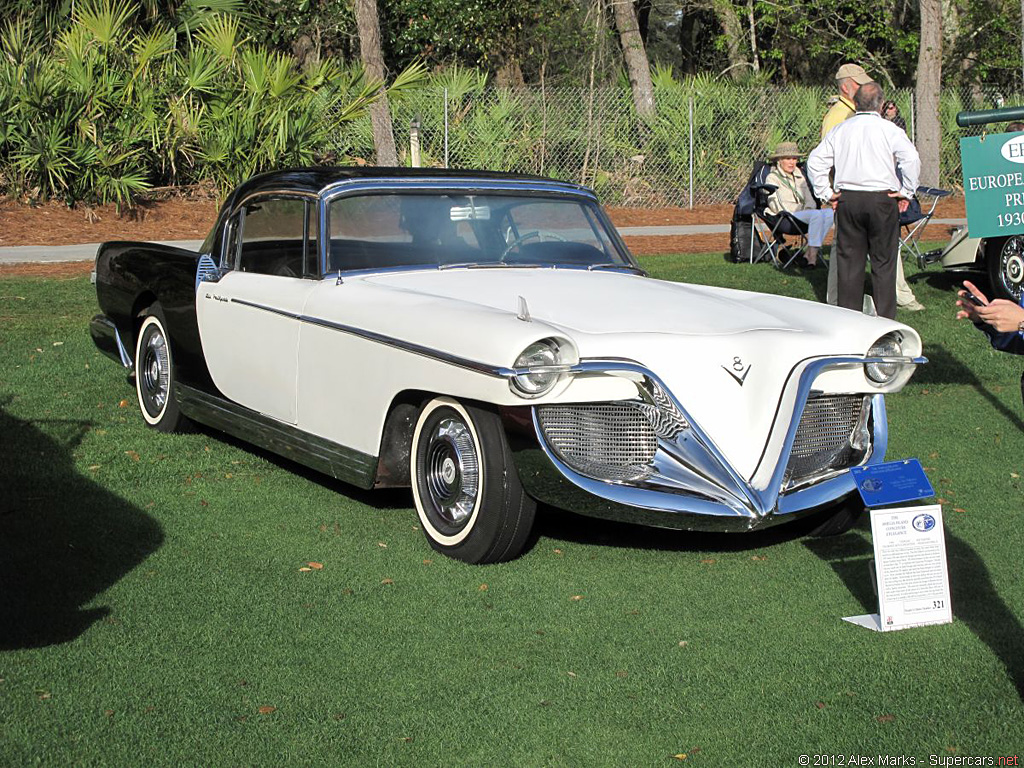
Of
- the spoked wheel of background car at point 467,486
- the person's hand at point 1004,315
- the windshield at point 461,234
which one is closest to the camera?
the person's hand at point 1004,315

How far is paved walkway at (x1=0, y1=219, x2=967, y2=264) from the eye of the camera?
49.3 ft

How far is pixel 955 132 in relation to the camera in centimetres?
2553

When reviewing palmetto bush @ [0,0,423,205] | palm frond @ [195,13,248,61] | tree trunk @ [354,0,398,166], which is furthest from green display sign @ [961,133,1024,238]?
palm frond @ [195,13,248,61]

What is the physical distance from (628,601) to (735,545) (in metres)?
Result: 0.89

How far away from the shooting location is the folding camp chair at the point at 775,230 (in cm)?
1347

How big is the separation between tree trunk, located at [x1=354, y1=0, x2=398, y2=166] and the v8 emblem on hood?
1510cm

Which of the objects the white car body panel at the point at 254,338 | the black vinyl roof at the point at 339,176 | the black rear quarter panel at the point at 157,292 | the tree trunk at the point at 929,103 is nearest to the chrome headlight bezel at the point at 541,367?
the white car body panel at the point at 254,338

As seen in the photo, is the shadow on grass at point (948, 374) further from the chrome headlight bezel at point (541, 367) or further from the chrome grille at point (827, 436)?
the chrome headlight bezel at point (541, 367)

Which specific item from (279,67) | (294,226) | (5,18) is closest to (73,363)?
(294,226)

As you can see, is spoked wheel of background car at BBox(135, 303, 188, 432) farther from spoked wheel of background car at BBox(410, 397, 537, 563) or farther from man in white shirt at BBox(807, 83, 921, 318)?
man in white shirt at BBox(807, 83, 921, 318)

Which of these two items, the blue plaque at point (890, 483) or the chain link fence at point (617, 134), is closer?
the blue plaque at point (890, 483)

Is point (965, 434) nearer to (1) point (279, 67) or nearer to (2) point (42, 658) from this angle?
(2) point (42, 658)

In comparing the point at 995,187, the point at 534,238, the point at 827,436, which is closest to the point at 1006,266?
the point at 995,187

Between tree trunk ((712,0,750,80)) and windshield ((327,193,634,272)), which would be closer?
windshield ((327,193,634,272))
